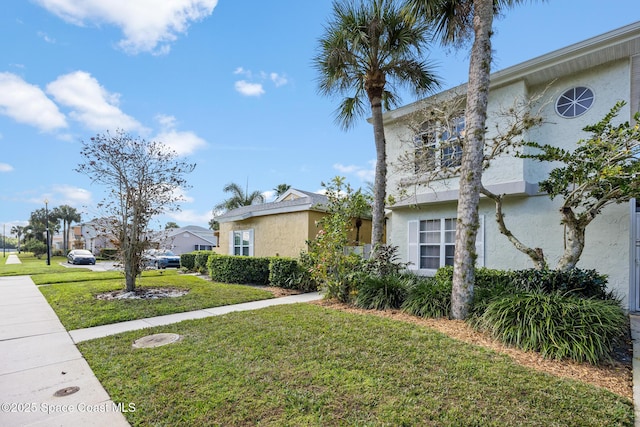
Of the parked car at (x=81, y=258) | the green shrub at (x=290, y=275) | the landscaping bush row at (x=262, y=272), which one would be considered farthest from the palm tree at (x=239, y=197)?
the green shrub at (x=290, y=275)

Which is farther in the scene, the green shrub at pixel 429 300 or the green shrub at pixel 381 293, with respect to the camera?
the green shrub at pixel 381 293

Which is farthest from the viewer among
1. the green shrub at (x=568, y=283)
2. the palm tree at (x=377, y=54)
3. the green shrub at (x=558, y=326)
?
the palm tree at (x=377, y=54)

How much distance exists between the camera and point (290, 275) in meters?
11.4

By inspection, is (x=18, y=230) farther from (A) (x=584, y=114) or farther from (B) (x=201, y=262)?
(A) (x=584, y=114)

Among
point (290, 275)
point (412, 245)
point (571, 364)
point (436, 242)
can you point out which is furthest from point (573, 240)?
point (290, 275)

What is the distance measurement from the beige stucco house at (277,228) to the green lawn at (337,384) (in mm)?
8385

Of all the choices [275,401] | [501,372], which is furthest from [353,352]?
[501,372]

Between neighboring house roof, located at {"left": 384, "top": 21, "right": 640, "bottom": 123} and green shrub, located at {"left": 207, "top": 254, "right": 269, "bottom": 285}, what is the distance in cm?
955

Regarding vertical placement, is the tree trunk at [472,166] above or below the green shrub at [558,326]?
above

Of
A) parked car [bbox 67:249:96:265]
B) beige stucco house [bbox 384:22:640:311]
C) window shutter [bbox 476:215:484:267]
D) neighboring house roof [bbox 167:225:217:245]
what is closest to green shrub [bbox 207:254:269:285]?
beige stucco house [bbox 384:22:640:311]

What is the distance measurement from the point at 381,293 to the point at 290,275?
15.4ft

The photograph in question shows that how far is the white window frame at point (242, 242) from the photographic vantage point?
648 inches

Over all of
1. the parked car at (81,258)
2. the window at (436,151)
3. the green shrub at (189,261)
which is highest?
the window at (436,151)

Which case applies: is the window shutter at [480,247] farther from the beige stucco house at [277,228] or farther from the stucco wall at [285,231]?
the stucco wall at [285,231]
